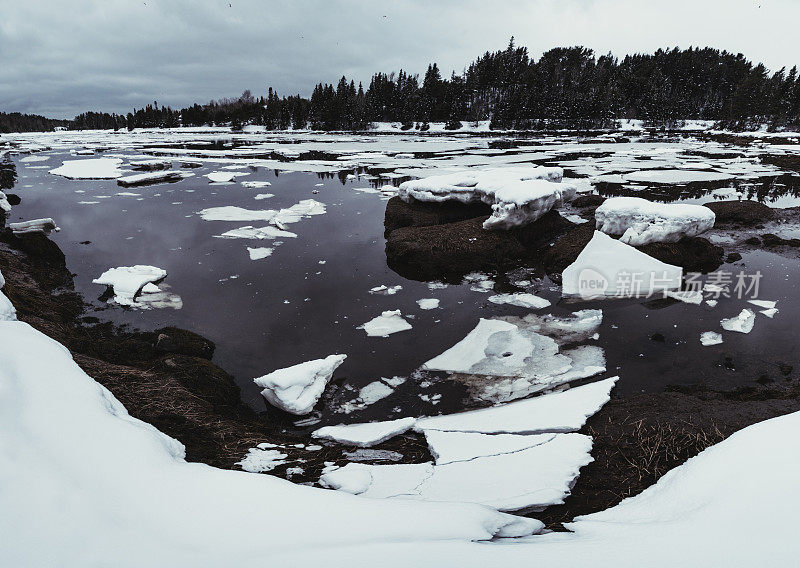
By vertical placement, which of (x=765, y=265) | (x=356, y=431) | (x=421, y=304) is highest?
(x=765, y=265)

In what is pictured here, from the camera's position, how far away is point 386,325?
23.8ft

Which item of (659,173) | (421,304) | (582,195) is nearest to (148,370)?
(421,304)

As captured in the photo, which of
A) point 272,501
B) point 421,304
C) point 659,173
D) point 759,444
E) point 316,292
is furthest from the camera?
point 659,173

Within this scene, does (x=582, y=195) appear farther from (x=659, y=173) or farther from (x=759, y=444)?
(x=759, y=444)

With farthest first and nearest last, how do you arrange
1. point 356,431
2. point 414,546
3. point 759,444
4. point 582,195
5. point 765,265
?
1. point 582,195
2. point 765,265
3. point 356,431
4. point 759,444
5. point 414,546

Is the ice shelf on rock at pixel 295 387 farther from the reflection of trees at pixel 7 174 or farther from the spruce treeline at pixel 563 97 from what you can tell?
the spruce treeline at pixel 563 97

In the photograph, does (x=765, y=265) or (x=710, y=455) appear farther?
(x=765, y=265)

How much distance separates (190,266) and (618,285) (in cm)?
955

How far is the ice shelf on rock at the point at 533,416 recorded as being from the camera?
4.28 m

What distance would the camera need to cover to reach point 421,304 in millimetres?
8078

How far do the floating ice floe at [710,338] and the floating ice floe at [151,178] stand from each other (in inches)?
890

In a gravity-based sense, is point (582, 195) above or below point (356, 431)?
above

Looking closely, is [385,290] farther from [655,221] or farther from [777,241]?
[777,241]

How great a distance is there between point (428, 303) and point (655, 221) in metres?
5.89
